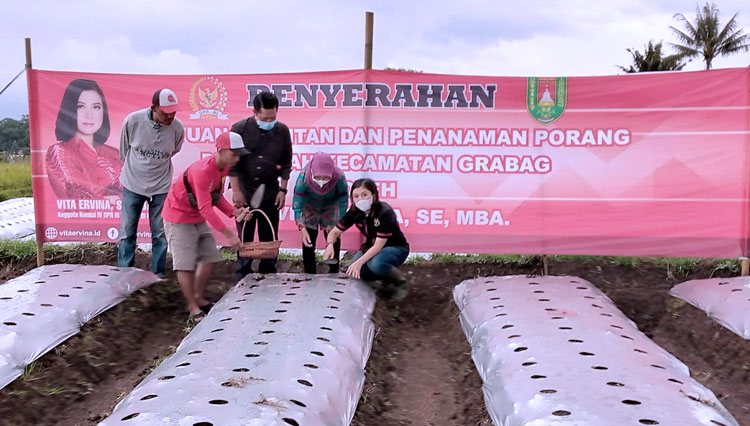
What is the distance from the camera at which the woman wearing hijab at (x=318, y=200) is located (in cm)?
444

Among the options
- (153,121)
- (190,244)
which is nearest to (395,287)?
(190,244)

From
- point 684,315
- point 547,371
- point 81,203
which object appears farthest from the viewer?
point 81,203

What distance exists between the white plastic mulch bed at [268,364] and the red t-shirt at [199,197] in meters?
0.55

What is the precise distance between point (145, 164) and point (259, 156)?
0.91 m

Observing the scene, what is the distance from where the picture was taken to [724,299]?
4.14 metres

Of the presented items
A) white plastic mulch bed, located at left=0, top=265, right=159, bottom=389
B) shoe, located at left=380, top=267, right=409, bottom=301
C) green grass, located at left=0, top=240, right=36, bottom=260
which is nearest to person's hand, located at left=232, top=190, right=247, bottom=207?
white plastic mulch bed, located at left=0, top=265, right=159, bottom=389

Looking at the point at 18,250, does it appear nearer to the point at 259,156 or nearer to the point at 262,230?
the point at 262,230

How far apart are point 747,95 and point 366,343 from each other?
3.64 m

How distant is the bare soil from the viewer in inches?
124

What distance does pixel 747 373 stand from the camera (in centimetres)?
360

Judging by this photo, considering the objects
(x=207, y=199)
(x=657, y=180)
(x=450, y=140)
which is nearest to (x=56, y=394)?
(x=207, y=199)

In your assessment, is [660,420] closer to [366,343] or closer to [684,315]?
[366,343]

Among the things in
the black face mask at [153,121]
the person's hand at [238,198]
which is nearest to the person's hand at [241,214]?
the person's hand at [238,198]

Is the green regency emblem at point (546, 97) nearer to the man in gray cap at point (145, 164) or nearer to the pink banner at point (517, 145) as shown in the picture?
the pink banner at point (517, 145)
